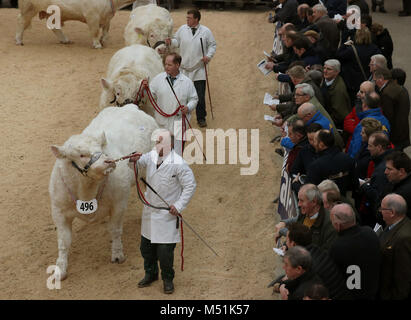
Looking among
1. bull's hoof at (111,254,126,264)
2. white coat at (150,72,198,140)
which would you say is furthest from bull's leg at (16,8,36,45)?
bull's hoof at (111,254,126,264)

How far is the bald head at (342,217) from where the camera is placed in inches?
245

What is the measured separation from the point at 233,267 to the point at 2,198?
382 centimetres

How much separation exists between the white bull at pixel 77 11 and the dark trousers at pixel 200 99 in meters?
4.47

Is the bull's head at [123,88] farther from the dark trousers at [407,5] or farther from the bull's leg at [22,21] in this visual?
the dark trousers at [407,5]

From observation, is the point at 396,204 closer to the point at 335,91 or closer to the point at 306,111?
the point at 306,111

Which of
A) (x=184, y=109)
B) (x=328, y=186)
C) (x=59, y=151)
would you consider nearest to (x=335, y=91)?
(x=184, y=109)

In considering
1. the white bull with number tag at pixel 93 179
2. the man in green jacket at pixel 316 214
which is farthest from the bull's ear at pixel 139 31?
the man in green jacket at pixel 316 214

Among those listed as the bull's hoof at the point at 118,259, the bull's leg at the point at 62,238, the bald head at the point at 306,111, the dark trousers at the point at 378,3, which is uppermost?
the bald head at the point at 306,111

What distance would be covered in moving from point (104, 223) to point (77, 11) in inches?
287

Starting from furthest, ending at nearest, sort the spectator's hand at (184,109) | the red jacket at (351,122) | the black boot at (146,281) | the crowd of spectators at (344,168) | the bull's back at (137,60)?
the bull's back at (137,60) → the spectator's hand at (184,109) → the red jacket at (351,122) → the black boot at (146,281) → the crowd of spectators at (344,168)

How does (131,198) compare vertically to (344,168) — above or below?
below

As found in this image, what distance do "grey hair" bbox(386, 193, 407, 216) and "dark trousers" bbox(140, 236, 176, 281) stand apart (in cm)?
262

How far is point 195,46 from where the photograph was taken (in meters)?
12.2

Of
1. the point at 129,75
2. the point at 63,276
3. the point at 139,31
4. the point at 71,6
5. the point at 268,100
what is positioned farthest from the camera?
the point at 71,6
